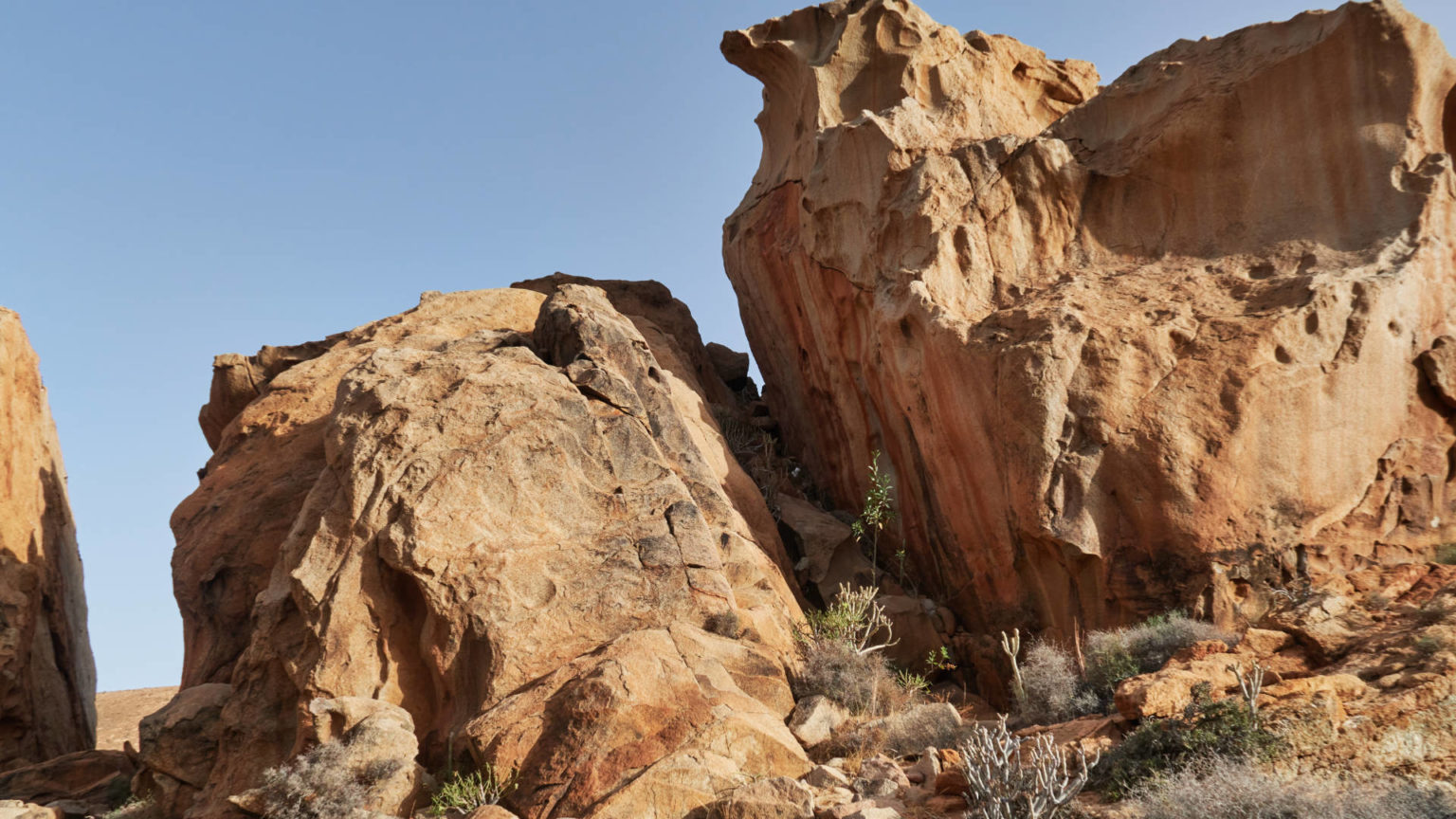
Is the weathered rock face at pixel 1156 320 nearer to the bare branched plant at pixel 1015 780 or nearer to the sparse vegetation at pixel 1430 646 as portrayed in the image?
the sparse vegetation at pixel 1430 646

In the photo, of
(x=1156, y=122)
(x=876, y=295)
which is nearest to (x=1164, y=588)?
(x=876, y=295)

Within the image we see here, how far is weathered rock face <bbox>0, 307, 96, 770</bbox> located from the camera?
13.9 m

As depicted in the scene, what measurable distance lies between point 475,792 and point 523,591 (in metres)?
2.23

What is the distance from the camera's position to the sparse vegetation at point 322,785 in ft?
27.6

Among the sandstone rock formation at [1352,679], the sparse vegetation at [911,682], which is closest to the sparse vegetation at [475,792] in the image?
the sparse vegetation at [911,682]

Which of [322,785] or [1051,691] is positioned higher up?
[322,785]

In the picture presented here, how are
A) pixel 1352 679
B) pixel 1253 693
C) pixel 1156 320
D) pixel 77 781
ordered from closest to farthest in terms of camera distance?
pixel 1253 693
pixel 1352 679
pixel 77 781
pixel 1156 320

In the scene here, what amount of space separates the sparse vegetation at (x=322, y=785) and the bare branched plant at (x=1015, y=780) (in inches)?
193

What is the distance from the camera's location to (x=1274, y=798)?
6355mm

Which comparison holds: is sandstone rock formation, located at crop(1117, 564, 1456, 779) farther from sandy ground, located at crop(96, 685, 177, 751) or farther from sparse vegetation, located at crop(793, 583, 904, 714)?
sandy ground, located at crop(96, 685, 177, 751)

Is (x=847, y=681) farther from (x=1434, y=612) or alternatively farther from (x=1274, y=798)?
(x=1434, y=612)

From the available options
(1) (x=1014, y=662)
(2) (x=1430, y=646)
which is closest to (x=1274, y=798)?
(2) (x=1430, y=646)

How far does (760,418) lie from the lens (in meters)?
18.9

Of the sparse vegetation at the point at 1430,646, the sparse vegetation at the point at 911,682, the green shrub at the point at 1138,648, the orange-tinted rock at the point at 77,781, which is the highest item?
the sparse vegetation at the point at 1430,646
